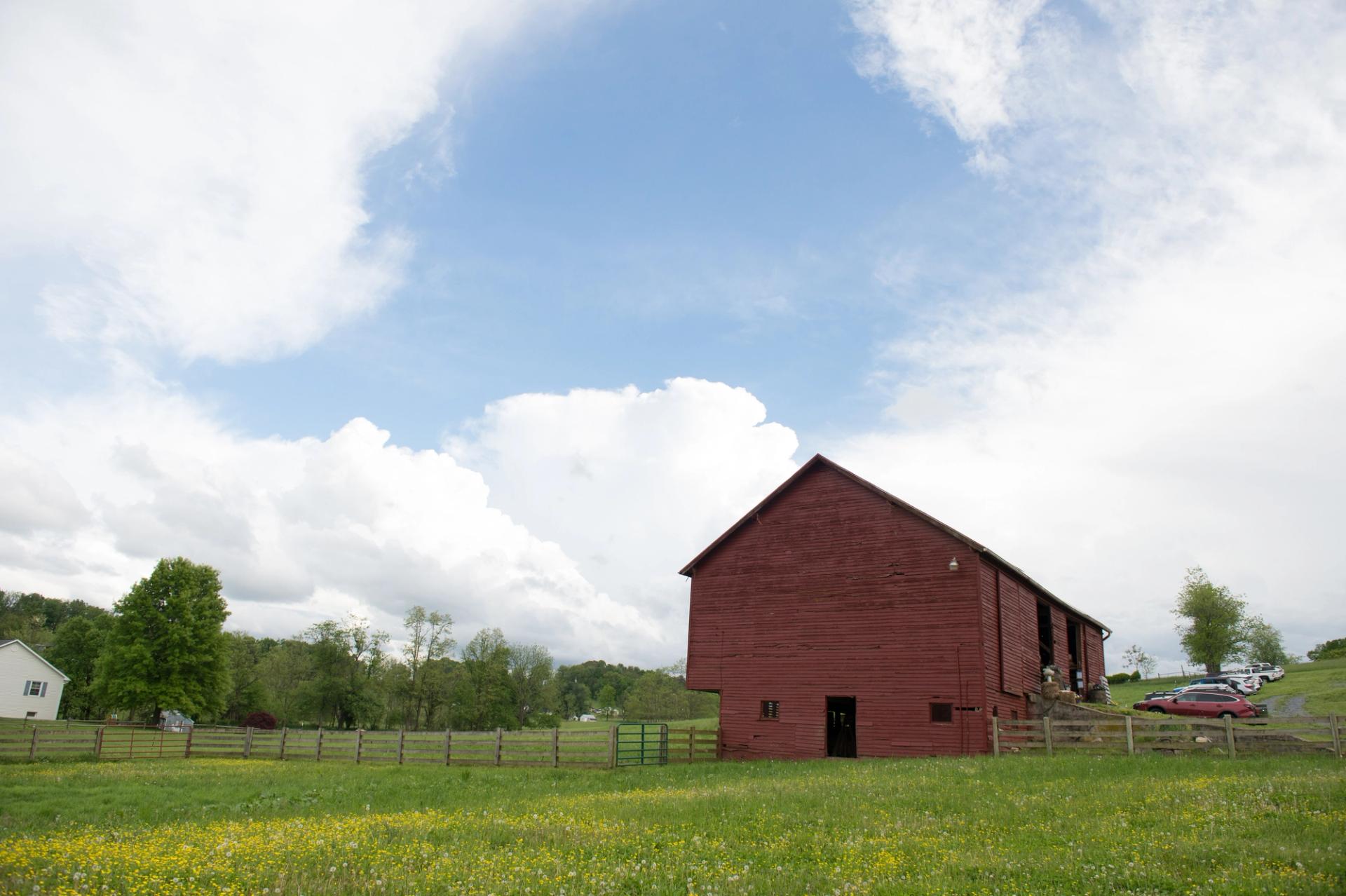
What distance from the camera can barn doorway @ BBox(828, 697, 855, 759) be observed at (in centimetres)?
3469

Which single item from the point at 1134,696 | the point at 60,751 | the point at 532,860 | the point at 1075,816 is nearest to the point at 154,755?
the point at 60,751

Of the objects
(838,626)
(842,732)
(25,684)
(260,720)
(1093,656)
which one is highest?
(838,626)

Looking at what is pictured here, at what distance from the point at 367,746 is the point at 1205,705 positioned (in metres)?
36.6

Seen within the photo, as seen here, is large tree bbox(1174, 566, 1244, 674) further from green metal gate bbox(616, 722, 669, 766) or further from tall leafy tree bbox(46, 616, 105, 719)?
tall leafy tree bbox(46, 616, 105, 719)

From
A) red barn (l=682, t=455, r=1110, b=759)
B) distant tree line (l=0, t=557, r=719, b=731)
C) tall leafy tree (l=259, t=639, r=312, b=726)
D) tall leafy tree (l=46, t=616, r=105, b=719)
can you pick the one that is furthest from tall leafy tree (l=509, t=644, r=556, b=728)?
red barn (l=682, t=455, r=1110, b=759)

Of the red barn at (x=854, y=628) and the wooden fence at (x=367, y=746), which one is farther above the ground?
the red barn at (x=854, y=628)

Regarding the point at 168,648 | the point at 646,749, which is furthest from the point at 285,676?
the point at 646,749

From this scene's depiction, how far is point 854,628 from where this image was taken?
30.7m

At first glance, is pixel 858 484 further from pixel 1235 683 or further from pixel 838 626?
pixel 1235 683

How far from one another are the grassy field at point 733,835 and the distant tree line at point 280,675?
43.7 metres

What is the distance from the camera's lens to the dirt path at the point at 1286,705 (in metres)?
44.0

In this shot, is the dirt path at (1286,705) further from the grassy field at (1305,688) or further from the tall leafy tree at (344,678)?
the tall leafy tree at (344,678)

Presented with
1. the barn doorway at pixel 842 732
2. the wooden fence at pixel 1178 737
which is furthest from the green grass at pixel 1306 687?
the barn doorway at pixel 842 732

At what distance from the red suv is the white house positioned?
79402 millimetres
